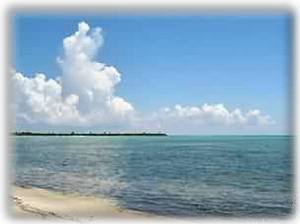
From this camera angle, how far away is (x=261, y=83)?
10.2 ft

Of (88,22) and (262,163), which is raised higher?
(88,22)

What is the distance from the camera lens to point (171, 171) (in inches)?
123

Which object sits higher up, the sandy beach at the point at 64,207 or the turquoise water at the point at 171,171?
the turquoise water at the point at 171,171

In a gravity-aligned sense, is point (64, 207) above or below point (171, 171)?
below

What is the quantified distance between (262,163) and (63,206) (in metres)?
0.77

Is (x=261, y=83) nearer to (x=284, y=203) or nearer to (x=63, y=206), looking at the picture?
(x=284, y=203)

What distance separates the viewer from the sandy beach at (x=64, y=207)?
310cm

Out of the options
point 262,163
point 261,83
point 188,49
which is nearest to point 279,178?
point 262,163

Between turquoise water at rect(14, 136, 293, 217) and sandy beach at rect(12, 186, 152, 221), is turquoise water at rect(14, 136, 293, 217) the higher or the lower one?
the higher one

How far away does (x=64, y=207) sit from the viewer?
3.11 m

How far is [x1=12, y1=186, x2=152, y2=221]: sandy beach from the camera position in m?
3.10

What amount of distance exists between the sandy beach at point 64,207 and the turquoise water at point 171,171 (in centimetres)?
3

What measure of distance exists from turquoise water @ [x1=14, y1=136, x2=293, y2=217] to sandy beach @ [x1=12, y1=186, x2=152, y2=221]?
0.09ft

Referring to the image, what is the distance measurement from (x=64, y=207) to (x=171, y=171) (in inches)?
16.9
